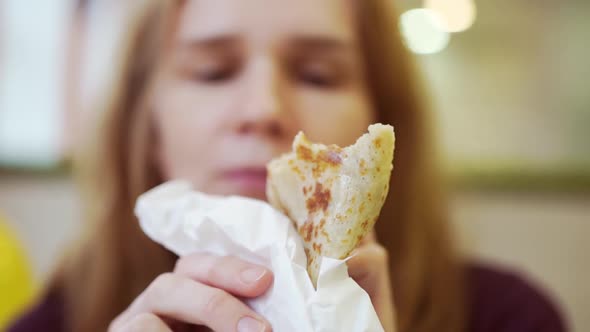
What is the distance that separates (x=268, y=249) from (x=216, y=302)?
0.05 m

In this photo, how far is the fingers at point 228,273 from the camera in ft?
0.98

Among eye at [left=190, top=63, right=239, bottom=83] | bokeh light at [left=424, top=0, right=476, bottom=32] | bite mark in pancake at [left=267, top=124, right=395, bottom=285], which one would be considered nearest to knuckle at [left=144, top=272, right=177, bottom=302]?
bite mark in pancake at [left=267, top=124, right=395, bottom=285]

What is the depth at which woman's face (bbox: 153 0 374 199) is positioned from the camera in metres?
0.54

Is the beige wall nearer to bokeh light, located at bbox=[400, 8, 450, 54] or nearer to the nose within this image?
bokeh light, located at bbox=[400, 8, 450, 54]

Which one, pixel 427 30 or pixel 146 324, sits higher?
pixel 427 30

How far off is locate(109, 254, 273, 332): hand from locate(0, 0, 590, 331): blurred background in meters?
0.92

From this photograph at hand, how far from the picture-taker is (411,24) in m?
1.17

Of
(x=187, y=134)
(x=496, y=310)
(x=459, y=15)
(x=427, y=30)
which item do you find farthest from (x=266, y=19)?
(x=459, y=15)

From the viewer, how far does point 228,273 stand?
1.04 feet

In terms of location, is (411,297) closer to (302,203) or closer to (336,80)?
(336,80)

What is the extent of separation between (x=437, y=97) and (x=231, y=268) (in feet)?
3.72

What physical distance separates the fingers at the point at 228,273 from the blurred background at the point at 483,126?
92cm

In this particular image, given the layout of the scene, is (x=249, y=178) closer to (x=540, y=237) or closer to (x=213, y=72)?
(x=213, y=72)

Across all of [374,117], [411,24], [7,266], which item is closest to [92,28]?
[7,266]
